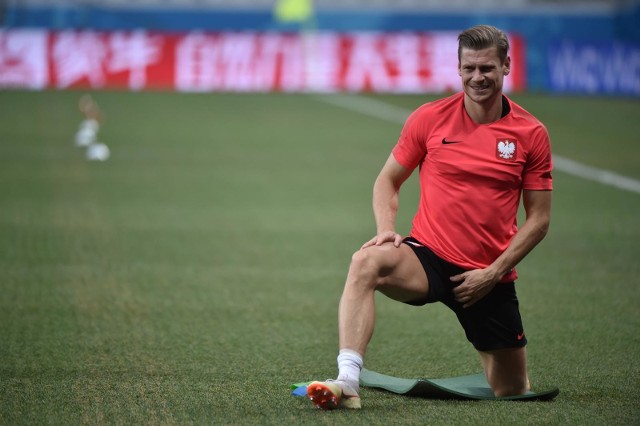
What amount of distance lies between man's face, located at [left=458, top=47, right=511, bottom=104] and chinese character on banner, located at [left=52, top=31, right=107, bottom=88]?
25012 mm

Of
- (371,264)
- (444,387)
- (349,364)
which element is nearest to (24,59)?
(444,387)

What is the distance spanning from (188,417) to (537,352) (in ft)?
8.59

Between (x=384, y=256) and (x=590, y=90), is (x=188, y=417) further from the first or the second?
(x=590, y=90)

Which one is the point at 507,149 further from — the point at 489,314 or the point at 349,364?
the point at 349,364

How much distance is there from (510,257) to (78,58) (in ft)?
83.9

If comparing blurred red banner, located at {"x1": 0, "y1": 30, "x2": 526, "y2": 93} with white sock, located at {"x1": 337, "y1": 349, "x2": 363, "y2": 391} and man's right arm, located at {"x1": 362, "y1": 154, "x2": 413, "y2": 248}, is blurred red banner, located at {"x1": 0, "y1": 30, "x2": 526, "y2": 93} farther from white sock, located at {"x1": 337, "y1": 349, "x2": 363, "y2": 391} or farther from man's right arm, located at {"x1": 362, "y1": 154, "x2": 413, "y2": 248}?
white sock, located at {"x1": 337, "y1": 349, "x2": 363, "y2": 391}

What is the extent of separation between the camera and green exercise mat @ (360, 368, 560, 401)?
5613 millimetres

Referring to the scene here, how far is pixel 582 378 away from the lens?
612cm

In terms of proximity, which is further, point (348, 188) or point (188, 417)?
point (348, 188)

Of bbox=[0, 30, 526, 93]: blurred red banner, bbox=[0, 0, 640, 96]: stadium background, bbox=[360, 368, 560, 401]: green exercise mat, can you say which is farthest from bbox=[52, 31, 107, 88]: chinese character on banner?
bbox=[360, 368, 560, 401]: green exercise mat

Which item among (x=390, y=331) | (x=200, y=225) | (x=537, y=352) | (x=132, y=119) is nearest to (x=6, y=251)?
(x=200, y=225)

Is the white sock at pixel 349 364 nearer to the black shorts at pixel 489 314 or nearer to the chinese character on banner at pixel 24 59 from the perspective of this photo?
the black shorts at pixel 489 314

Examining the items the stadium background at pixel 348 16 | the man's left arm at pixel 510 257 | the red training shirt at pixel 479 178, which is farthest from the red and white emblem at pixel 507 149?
the stadium background at pixel 348 16

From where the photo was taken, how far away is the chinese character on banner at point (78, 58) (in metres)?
29.1
